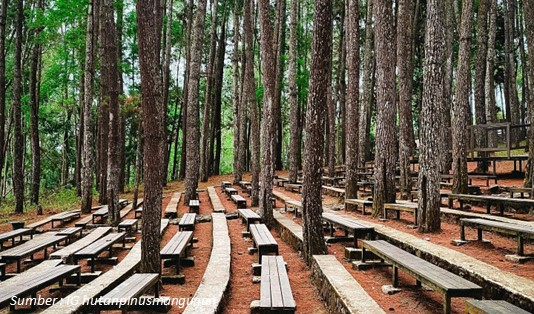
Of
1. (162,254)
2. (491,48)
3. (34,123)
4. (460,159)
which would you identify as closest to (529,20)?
(460,159)

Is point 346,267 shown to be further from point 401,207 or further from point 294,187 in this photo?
point 294,187

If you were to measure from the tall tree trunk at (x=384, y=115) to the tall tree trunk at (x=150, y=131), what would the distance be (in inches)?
240

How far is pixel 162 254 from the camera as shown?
6496 millimetres

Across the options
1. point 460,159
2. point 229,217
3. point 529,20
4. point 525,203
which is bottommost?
point 229,217

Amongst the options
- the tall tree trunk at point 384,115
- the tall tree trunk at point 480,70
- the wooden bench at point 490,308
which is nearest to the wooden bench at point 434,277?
the wooden bench at point 490,308

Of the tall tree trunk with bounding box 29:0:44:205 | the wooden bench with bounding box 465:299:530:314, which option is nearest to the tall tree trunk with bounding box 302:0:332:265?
the wooden bench with bounding box 465:299:530:314

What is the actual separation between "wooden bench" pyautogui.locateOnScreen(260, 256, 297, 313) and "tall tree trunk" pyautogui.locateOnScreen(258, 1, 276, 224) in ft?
13.5

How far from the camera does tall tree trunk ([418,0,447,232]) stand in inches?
320

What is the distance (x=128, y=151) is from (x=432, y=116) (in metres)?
27.1

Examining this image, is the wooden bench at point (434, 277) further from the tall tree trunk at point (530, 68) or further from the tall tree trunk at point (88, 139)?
the tall tree trunk at point (88, 139)

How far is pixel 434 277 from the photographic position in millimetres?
4453

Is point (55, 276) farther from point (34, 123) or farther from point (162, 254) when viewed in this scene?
point (34, 123)

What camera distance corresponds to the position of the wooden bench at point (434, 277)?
4.01 metres

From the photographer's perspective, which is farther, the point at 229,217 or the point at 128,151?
the point at 128,151
